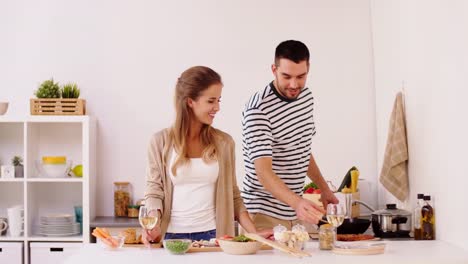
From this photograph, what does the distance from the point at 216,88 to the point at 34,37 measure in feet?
7.91

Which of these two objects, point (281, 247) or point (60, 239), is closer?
point (281, 247)

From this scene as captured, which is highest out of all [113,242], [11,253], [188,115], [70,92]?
[70,92]

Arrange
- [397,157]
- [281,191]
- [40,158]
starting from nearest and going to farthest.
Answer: [281,191] → [397,157] → [40,158]

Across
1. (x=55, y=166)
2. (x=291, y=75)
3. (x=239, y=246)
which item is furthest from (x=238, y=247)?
(x=55, y=166)

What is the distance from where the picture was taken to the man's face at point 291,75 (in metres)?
3.64

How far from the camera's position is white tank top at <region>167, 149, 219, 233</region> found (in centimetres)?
368

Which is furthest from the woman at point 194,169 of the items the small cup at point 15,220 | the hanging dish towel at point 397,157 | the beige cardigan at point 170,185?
the small cup at point 15,220

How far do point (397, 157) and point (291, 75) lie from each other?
50.4 inches

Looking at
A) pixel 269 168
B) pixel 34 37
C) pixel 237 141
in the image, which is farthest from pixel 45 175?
pixel 269 168

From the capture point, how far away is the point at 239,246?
10.9 ft

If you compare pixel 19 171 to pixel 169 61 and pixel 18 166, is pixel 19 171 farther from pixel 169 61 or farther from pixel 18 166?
pixel 169 61

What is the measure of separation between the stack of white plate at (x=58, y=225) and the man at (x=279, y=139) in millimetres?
1800

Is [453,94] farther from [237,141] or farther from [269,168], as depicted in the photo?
[237,141]

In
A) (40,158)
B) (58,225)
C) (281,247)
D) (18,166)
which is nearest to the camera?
(281,247)
